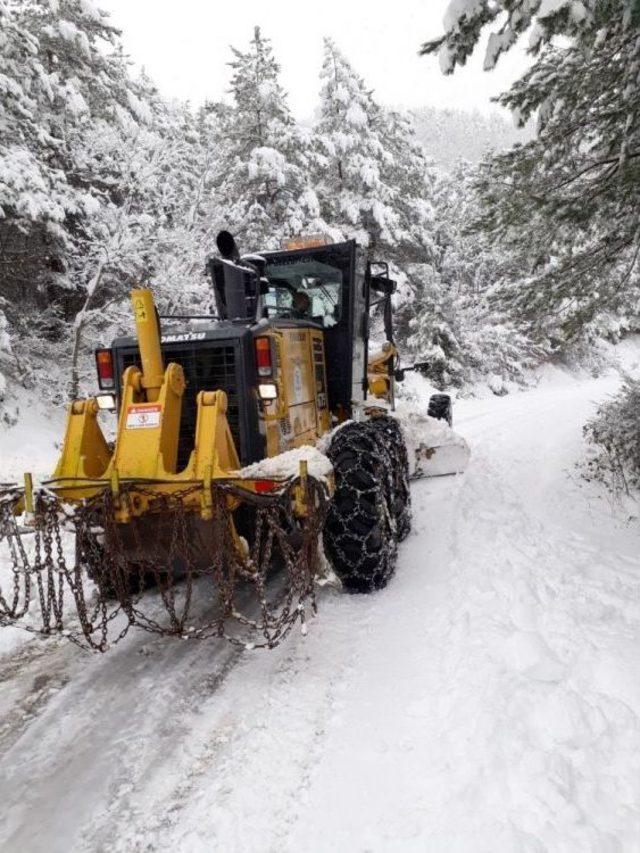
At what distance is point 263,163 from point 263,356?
1318 centimetres

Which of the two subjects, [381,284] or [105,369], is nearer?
[105,369]

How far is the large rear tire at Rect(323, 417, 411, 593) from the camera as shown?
4.53 metres

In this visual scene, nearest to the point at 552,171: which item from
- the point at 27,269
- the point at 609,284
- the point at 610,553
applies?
the point at 609,284

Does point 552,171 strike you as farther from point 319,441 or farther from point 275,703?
point 275,703

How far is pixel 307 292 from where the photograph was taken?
628 cm

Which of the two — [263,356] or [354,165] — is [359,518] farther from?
[354,165]

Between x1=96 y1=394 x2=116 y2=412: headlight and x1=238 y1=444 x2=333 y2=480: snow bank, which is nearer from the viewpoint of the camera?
x1=238 y1=444 x2=333 y2=480: snow bank

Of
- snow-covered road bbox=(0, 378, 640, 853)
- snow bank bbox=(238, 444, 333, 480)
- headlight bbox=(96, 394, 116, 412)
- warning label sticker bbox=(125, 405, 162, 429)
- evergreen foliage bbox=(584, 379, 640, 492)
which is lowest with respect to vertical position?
snow-covered road bbox=(0, 378, 640, 853)

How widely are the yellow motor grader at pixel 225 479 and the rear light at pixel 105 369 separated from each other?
0.05 feet

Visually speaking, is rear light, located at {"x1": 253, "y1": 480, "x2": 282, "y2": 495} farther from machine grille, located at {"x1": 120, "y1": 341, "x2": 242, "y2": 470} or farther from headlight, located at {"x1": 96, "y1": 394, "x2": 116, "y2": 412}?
headlight, located at {"x1": 96, "y1": 394, "x2": 116, "y2": 412}

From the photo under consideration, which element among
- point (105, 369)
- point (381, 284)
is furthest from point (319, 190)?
point (105, 369)

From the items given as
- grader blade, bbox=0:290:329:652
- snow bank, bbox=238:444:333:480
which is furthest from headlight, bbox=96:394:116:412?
snow bank, bbox=238:444:333:480

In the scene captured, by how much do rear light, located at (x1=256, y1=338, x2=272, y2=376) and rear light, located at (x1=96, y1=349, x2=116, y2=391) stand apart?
4.27ft

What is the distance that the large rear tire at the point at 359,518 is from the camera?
453 centimetres
